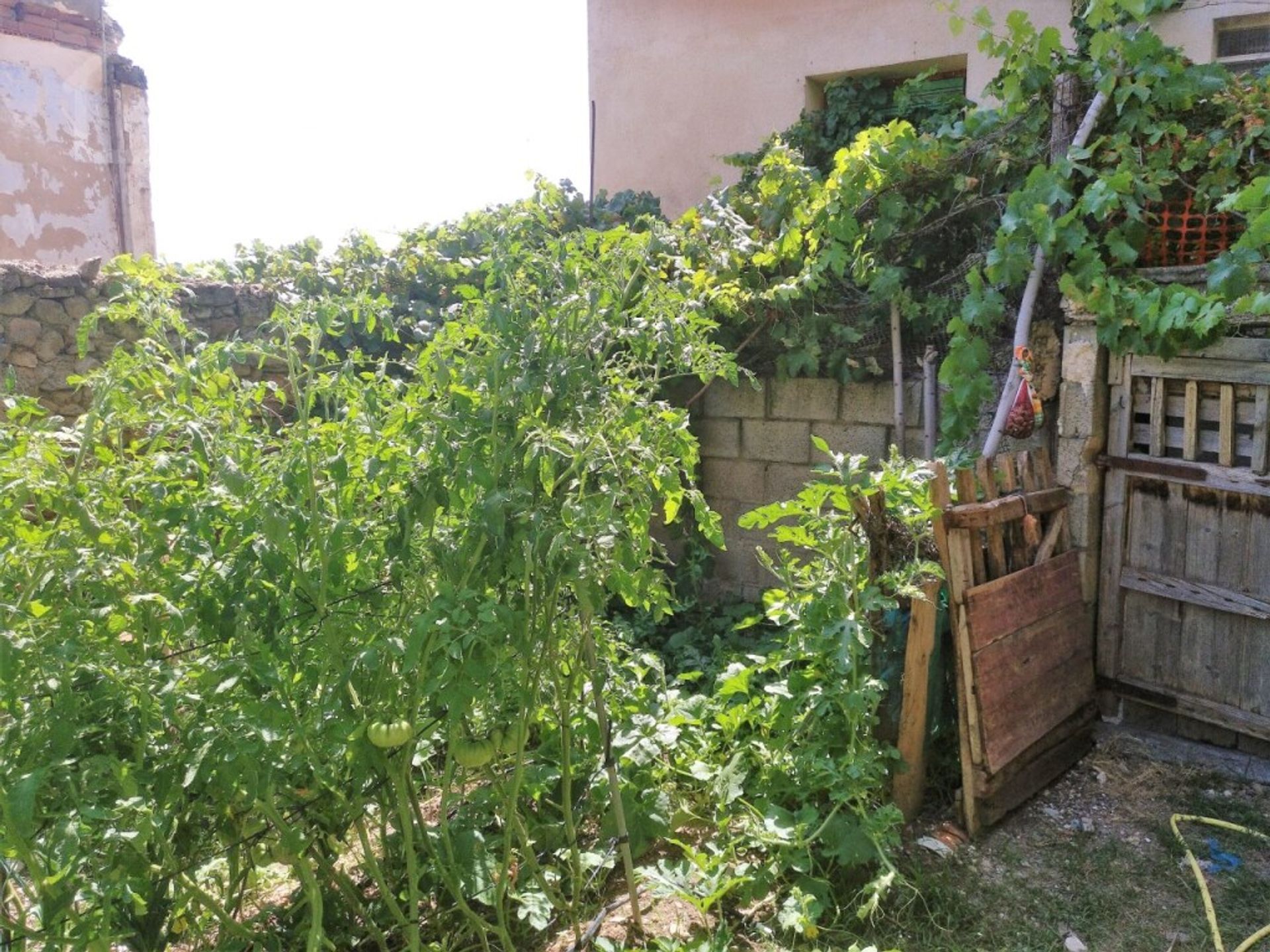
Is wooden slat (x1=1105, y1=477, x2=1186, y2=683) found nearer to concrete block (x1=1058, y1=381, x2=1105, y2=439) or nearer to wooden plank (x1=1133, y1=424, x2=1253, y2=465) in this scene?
wooden plank (x1=1133, y1=424, x2=1253, y2=465)

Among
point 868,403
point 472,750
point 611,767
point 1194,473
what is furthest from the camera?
point 868,403

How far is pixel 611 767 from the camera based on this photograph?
2.93 metres

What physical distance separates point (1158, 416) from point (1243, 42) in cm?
341

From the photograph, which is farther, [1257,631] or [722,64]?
[722,64]

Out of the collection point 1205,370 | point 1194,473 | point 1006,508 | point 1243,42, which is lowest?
point 1006,508

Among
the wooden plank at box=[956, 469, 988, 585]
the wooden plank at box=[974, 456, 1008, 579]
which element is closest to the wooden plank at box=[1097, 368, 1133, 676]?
the wooden plank at box=[974, 456, 1008, 579]

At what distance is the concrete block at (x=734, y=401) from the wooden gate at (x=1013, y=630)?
195 centimetres

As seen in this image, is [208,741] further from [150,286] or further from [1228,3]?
[1228,3]

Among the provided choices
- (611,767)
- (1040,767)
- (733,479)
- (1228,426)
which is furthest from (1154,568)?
(611,767)

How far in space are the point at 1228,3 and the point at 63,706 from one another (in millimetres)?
6962

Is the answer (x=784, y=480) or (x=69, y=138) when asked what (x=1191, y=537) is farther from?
(x=69, y=138)

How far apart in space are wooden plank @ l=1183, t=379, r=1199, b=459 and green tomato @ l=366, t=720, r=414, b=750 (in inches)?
137

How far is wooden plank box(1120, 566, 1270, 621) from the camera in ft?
13.3

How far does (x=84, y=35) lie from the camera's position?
10.7 meters
